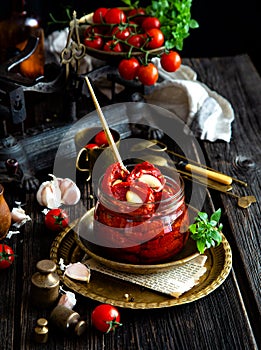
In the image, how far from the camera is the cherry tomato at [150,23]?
206cm

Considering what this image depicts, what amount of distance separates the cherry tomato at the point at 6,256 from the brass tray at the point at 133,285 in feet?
0.30

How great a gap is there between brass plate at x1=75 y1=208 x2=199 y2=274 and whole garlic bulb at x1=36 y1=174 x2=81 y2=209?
0.19 m

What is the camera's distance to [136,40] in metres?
2.01

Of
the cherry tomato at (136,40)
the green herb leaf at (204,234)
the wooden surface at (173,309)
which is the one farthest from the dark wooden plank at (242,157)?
the cherry tomato at (136,40)

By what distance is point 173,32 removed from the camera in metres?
2.04

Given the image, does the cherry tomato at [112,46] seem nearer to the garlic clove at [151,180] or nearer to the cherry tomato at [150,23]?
the cherry tomato at [150,23]

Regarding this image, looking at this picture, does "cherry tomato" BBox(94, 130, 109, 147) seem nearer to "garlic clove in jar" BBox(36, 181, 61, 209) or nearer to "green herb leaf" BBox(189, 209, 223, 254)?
"garlic clove in jar" BBox(36, 181, 61, 209)

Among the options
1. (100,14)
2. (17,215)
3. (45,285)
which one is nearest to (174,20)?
(100,14)

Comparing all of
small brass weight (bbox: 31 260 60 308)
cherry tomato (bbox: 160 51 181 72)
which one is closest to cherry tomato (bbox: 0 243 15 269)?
small brass weight (bbox: 31 260 60 308)

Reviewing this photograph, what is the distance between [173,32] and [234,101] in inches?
16.7

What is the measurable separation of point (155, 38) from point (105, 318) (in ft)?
3.29

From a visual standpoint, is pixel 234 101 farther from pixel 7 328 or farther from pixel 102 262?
pixel 7 328

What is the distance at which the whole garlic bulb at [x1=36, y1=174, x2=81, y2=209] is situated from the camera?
1.71 m

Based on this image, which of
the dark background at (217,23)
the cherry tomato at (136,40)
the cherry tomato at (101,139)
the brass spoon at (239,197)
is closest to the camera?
the brass spoon at (239,197)
